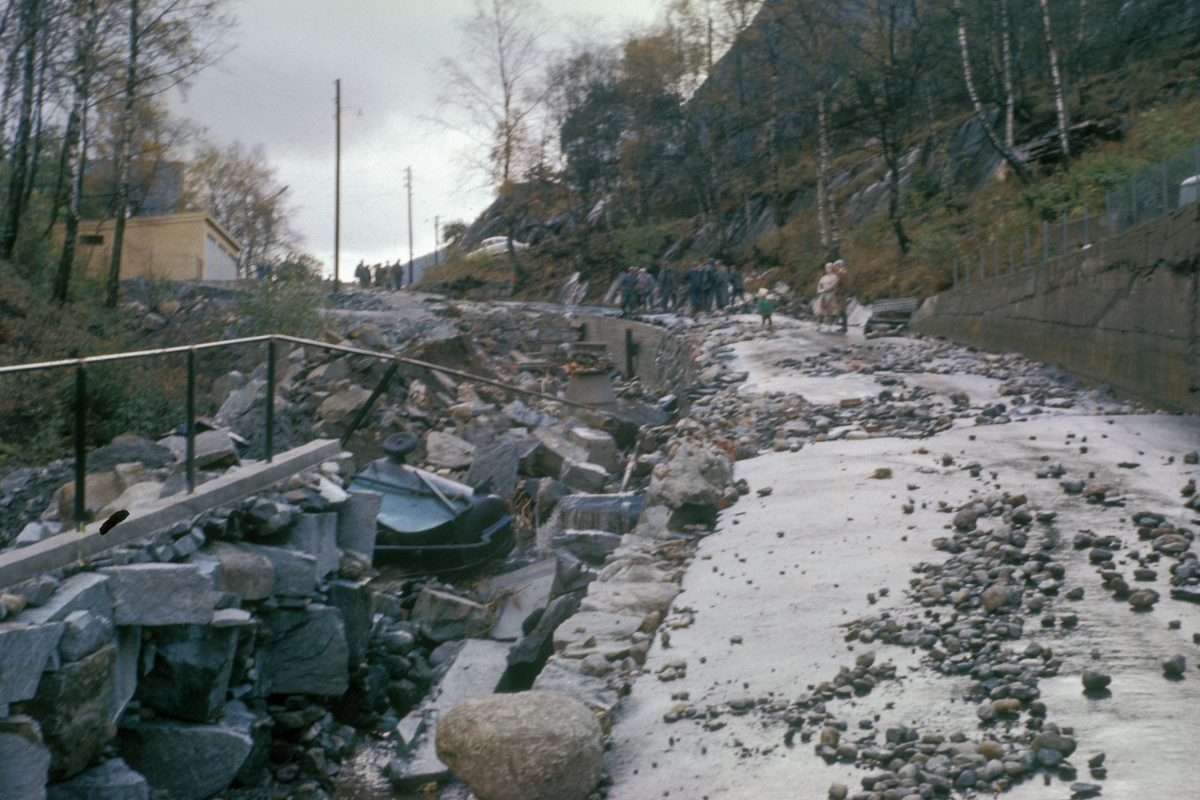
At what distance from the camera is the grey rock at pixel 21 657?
Answer: 339cm

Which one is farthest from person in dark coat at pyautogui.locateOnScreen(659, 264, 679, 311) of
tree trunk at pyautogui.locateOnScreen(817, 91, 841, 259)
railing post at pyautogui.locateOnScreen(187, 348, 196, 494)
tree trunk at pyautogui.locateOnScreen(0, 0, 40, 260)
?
railing post at pyautogui.locateOnScreen(187, 348, 196, 494)

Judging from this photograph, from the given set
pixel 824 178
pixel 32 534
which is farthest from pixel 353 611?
pixel 824 178

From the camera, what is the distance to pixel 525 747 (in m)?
3.41

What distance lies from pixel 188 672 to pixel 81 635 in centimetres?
80

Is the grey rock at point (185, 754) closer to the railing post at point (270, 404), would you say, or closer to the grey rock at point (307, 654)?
the grey rock at point (307, 654)

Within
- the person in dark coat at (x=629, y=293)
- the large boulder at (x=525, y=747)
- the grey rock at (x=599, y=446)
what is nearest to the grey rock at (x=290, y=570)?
the large boulder at (x=525, y=747)

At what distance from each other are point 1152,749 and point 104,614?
413cm

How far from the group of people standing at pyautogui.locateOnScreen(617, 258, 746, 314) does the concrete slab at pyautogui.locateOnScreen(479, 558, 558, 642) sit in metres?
18.2

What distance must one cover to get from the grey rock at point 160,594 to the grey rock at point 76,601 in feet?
0.18

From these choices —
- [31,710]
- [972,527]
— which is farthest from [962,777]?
[31,710]

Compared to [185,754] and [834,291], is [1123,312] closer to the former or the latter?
[185,754]

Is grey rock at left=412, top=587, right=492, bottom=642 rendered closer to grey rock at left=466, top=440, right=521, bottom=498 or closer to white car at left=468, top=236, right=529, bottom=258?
grey rock at left=466, top=440, right=521, bottom=498

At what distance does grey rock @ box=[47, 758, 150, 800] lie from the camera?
12.4ft

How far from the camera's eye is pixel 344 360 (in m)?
13.5
